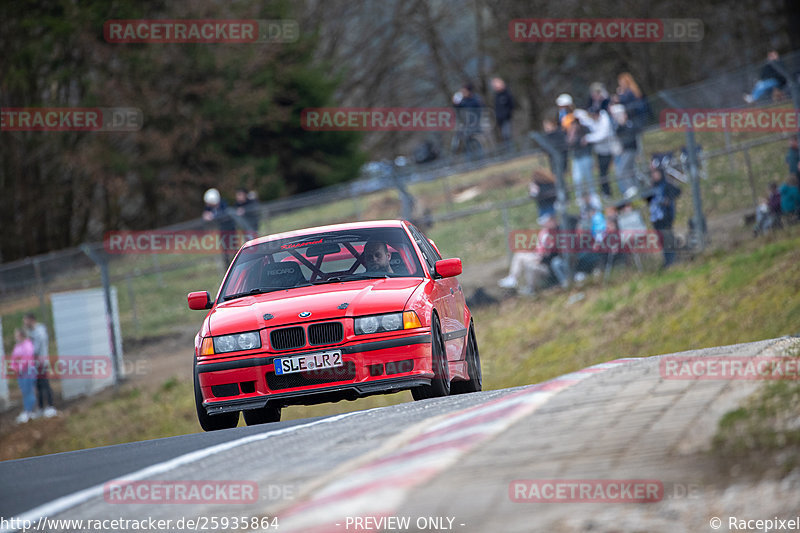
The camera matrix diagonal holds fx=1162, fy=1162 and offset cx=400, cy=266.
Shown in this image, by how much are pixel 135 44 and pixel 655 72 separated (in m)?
20.3

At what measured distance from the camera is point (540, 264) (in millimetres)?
19453

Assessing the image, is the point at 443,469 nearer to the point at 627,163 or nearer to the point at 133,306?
the point at 627,163

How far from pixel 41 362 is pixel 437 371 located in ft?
43.5

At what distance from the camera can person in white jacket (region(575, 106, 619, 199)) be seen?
19.9 m

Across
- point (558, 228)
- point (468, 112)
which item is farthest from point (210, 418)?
point (468, 112)

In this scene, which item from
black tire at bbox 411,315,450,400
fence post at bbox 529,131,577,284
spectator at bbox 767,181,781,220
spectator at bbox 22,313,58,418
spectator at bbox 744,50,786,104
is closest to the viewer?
black tire at bbox 411,315,450,400

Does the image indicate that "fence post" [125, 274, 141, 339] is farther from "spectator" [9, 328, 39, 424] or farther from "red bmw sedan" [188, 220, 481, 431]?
"red bmw sedan" [188, 220, 481, 431]

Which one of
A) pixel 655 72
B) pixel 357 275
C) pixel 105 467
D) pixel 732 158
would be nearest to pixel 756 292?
pixel 732 158

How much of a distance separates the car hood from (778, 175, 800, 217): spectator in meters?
9.41

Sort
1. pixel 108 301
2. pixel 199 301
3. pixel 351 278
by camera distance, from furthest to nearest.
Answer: pixel 108 301
pixel 199 301
pixel 351 278

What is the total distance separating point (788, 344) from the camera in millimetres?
6996

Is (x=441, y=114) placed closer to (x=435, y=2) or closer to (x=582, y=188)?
(x=435, y=2)

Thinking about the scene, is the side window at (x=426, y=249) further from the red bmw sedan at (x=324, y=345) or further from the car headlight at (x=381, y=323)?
the car headlight at (x=381, y=323)

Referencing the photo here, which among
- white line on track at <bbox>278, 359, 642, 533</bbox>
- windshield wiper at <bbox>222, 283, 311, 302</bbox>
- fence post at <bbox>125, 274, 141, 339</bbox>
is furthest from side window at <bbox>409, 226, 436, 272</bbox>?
fence post at <bbox>125, 274, 141, 339</bbox>
